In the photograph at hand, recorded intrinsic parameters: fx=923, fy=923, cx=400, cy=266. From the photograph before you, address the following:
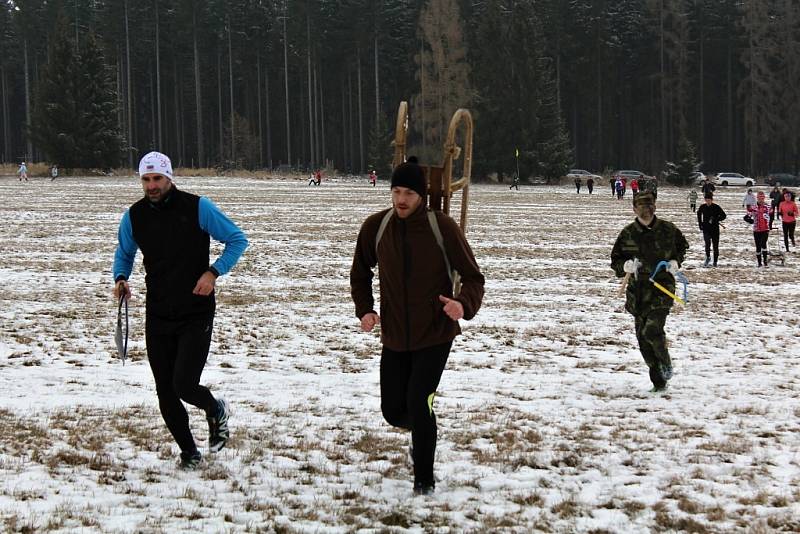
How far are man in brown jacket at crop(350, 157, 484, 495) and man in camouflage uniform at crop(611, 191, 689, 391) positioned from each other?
11.6 ft

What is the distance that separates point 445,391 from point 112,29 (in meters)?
84.2

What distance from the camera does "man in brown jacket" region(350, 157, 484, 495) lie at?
5066 mm

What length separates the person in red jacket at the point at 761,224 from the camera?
2017cm

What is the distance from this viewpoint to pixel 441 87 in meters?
69.4

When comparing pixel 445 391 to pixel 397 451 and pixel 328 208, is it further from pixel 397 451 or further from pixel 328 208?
pixel 328 208

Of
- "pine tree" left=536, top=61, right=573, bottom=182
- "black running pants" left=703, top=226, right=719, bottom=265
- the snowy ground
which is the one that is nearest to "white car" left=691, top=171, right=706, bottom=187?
"pine tree" left=536, top=61, right=573, bottom=182

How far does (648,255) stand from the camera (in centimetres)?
832

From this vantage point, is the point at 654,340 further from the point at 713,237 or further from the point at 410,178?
the point at 713,237

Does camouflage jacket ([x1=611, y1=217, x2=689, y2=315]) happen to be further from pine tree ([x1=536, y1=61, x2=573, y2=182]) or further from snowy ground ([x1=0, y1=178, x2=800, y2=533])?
pine tree ([x1=536, y1=61, x2=573, y2=182])

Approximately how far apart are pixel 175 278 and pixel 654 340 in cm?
469

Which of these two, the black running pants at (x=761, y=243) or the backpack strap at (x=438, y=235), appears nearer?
the backpack strap at (x=438, y=235)

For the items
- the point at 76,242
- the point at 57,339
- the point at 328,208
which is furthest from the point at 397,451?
the point at 328,208

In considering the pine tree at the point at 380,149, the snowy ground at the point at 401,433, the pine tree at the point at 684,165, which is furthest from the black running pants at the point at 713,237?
the pine tree at the point at 380,149

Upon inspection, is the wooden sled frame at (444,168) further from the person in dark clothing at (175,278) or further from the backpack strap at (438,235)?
the person in dark clothing at (175,278)
